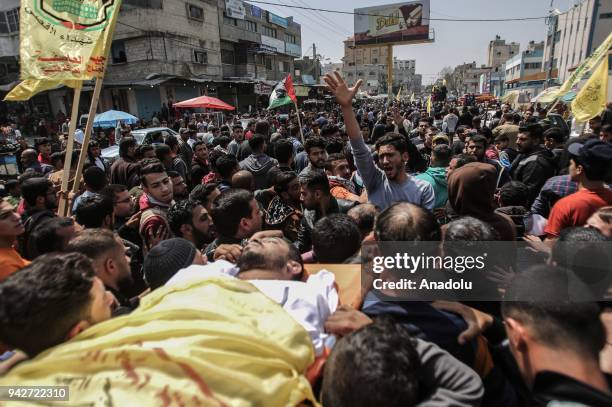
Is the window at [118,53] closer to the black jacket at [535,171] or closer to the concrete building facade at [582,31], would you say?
the black jacket at [535,171]

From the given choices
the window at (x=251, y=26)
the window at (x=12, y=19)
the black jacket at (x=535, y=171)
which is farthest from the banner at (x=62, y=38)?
the window at (x=251, y=26)

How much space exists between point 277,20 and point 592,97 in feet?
142

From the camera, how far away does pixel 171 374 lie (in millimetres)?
950

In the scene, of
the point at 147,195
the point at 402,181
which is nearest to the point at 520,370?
the point at 402,181

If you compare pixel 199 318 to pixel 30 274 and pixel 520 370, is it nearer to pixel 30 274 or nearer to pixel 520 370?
pixel 30 274

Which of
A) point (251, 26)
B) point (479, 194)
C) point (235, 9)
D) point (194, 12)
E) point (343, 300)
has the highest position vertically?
point (235, 9)

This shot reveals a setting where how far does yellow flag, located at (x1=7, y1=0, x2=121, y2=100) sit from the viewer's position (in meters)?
3.43

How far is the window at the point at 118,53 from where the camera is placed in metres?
25.9

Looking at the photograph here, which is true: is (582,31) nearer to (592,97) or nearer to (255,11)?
(255,11)

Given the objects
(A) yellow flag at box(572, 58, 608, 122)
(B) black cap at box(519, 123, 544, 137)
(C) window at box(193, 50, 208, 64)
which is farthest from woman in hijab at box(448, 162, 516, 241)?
(C) window at box(193, 50, 208, 64)

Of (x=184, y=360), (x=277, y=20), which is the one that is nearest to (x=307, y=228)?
(x=184, y=360)

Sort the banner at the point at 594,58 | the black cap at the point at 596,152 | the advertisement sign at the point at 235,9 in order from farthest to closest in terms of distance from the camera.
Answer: the advertisement sign at the point at 235,9 < the banner at the point at 594,58 < the black cap at the point at 596,152

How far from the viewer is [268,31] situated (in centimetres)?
4122

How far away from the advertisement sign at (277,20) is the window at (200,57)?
→ 14.6m
